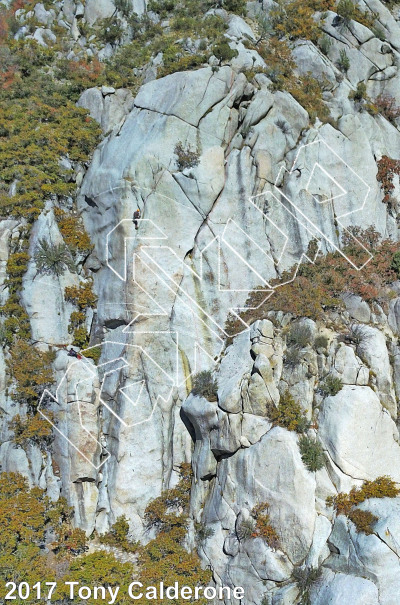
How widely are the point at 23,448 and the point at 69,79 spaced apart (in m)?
21.2

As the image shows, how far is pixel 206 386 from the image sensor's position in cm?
1938

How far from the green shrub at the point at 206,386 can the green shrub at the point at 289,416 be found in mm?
2509

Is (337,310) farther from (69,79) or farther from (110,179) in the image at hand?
(69,79)

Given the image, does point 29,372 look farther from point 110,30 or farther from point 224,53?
point 110,30

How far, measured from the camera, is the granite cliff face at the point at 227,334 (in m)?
16.9

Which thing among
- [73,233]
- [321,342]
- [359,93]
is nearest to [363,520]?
[321,342]

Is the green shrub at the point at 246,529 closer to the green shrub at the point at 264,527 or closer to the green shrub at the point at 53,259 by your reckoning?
the green shrub at the point at 264,527

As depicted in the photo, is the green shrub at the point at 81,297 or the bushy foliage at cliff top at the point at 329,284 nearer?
the bushy foliage at cliff top at the point at 329,284

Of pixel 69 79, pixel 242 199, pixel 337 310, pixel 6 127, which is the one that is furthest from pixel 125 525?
pixel 69 79

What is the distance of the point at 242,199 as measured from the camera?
22531 mm

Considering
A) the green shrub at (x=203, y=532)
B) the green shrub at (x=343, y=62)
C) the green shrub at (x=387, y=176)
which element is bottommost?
the green shrub at (x=203, y=532)

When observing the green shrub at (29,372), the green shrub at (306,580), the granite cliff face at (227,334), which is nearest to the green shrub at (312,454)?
the granite cliff face at (227,334)

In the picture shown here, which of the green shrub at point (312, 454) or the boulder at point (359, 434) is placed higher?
the boulder at point (359, 434)
